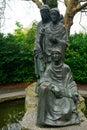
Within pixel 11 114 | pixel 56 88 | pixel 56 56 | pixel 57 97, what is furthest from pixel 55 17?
pixel 11 114

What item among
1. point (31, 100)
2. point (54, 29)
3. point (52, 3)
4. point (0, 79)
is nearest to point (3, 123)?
point (31, 100)

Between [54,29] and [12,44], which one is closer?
[54,29]

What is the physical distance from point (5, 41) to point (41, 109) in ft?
25.6

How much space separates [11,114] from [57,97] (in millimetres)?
3532

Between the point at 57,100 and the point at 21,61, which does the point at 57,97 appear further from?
the point at 21,61

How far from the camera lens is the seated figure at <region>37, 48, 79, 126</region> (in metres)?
6.76

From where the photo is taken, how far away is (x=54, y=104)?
6934 millimetres

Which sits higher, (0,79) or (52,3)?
(52,3)

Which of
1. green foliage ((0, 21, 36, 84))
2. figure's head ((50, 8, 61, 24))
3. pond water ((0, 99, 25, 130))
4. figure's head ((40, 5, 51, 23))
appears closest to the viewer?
figure's head ((50, 8, 61, 24))

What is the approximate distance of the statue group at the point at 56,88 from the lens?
22.2 feet

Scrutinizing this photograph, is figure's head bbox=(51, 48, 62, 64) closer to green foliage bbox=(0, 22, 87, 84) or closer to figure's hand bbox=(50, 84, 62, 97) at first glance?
figure's hand bbox=(50, 84, 62, 97)

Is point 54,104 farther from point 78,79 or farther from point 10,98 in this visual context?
point 78,79

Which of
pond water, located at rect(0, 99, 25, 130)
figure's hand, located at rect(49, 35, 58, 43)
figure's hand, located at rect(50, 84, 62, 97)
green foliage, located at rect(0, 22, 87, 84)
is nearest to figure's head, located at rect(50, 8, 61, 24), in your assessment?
figure's hand, located at rect(49, 35, 58, 43)

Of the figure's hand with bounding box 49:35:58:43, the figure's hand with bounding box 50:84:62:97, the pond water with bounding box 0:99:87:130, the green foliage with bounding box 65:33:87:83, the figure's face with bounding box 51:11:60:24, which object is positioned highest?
the figure's face with bounding box 51:11:60:24
